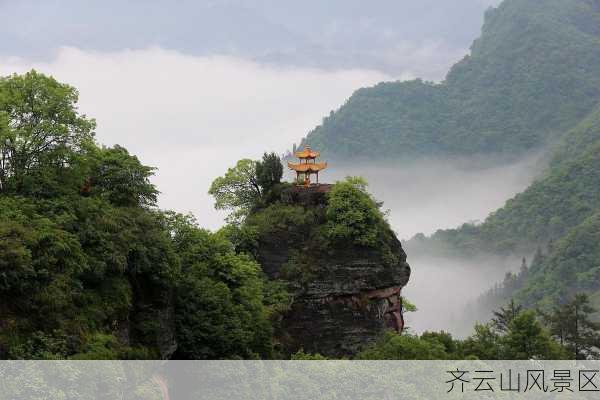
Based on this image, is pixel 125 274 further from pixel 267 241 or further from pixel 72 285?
pixel 267 241

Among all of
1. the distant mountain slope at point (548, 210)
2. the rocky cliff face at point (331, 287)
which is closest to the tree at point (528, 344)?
the rocky cliff face at point (331, 287)

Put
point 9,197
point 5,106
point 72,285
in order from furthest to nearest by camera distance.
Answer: point 5,106
point 9,197
point 72,285

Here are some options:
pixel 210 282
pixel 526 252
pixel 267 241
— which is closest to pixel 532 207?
pixel 526 252

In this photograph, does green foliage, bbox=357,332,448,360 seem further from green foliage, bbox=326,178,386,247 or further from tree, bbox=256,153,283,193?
tree, bbox=256,153,283,193

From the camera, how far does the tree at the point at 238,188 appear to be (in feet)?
144

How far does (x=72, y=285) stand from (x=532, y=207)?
13787cm

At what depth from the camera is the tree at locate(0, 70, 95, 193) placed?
21047 mm

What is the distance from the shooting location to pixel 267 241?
3850 cm

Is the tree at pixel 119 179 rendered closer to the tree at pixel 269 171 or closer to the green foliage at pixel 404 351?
the green foliage at pixel 404 351

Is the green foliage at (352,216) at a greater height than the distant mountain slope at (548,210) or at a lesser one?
lesser

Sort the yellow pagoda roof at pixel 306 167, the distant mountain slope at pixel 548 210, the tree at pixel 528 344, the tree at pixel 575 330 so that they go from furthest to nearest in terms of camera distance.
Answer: the distant mountain slope at pixel 548 210 < the yellow pagoda roof at pixel 306 167 < the tree at pixel 575 330 < the tree at pixel 528 344

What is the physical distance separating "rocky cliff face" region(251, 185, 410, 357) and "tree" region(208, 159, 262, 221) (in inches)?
229

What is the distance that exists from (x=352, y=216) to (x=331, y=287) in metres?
3.96

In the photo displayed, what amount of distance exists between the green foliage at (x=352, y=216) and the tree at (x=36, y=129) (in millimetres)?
17288
